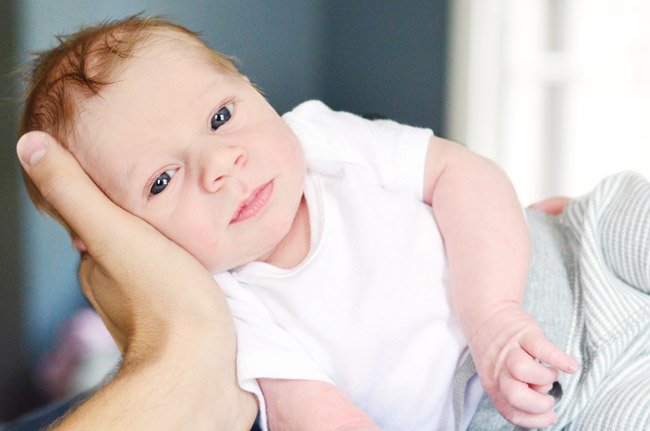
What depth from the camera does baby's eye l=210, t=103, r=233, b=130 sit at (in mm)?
809

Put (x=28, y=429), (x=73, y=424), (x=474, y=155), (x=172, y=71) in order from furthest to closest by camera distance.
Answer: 1. (x=28, y=429)
2. (x=474, y=155)
3. (x=172, y=71)
4. (x=73, y=424)

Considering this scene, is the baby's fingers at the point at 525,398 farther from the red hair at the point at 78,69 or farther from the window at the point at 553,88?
the window at the point at 553,88

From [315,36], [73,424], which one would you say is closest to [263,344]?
[73,424]

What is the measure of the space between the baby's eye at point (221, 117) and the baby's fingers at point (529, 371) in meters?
0.44

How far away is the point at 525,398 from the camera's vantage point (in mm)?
631

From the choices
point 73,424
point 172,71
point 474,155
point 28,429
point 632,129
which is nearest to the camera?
point 73,424

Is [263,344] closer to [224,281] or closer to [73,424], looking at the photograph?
[224,281]

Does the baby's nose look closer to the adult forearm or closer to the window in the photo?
the adult forearm

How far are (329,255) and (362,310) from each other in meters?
0.08

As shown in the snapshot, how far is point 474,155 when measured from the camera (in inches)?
35.9

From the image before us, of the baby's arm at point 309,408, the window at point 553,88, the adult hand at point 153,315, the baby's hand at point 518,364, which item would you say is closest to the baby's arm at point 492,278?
the baby's hand at point 518,364

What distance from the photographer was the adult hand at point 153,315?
0.65 m

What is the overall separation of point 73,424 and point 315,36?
2037mm

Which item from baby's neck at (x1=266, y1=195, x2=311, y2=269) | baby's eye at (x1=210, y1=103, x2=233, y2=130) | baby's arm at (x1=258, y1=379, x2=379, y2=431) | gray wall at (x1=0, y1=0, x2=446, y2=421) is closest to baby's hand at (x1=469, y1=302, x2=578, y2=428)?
baby's arm at (x1=258, y1=379, x2=379, y2=431)
